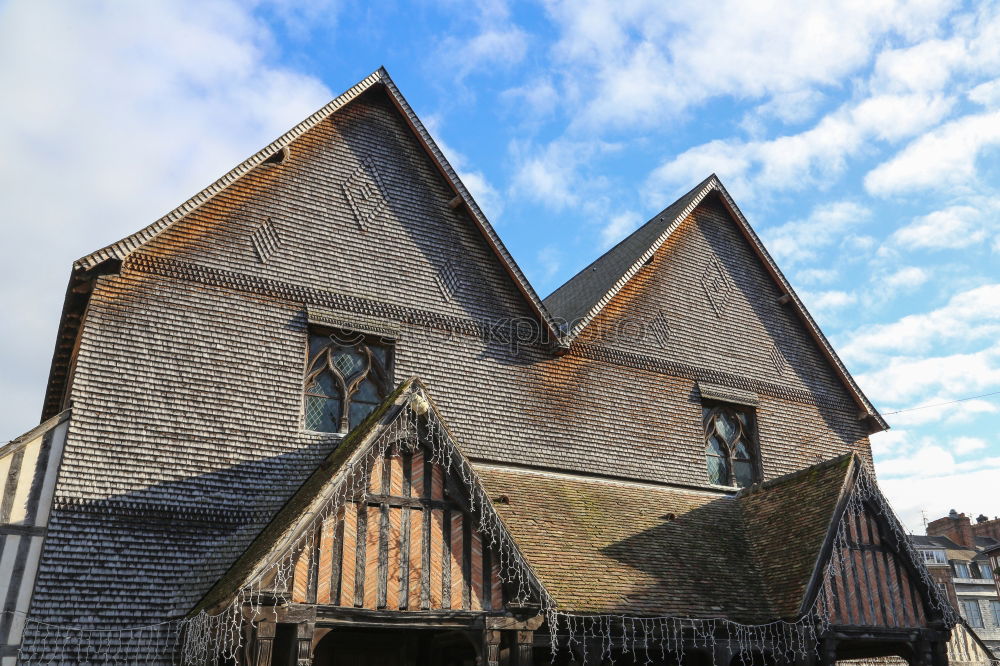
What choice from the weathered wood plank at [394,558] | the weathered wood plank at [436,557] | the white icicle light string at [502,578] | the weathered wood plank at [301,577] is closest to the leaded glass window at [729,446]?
the white icicle light string at [502,578]

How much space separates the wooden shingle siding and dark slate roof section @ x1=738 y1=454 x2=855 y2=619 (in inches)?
196

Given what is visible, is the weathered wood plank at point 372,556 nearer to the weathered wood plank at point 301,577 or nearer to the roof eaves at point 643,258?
the weathered wood plank at point 301,577

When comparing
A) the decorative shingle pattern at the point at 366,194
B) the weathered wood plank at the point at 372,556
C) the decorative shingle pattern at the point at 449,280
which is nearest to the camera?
the weathered wood plank at the point at 372,556

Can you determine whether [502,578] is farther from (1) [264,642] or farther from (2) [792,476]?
(2) [792,476]

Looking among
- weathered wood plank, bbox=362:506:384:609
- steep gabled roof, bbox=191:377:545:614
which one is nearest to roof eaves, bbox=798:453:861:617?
steep gabled roof, bbox=191:377:545:614

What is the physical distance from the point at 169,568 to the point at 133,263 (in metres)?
4.43

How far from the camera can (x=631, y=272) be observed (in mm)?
16578

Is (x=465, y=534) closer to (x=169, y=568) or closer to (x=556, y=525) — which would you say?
(x=556, y=525)

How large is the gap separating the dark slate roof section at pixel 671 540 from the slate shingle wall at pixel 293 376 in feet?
2.40

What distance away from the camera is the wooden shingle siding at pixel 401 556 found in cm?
934

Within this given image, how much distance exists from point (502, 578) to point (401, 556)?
128cm

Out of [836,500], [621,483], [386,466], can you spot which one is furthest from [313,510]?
[836,500]

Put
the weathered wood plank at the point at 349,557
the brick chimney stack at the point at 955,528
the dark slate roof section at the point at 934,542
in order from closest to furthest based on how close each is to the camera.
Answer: the weathered wood plank at the point at 349,557, the dark slate roof section at the point at 934,542, the brick chimney stack at the point at 955,528

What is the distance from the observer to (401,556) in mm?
9820
